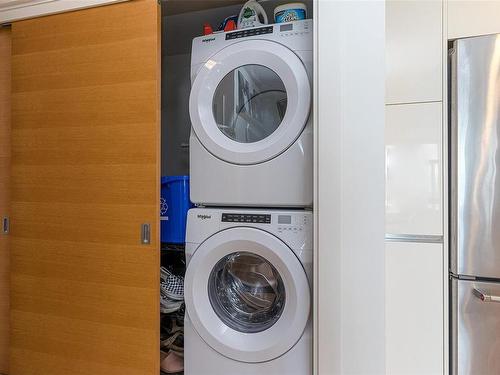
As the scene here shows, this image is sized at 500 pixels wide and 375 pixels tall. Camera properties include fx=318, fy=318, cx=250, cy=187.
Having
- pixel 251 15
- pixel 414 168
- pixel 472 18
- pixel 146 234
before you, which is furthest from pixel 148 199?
pixel 472 18

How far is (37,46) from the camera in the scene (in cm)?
150

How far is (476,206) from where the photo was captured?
53.4 inches

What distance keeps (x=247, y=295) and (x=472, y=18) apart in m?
1.57

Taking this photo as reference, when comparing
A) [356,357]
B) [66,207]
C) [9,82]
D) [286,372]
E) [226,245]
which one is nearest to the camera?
[356,357]

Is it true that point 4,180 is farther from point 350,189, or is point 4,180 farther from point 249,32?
point 350,189

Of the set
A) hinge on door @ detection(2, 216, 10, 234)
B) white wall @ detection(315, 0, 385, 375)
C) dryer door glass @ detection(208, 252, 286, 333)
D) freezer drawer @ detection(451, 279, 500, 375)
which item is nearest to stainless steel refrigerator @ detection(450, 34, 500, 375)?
freezer drawer @ detection(451, 279, 500, 375)

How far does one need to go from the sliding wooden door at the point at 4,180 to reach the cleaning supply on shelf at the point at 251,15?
3.92 feet

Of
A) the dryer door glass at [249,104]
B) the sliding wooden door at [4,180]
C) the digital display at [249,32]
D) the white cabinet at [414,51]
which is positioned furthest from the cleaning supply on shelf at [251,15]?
the sliding wooden door at [4,180]

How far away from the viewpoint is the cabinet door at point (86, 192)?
133 centimetres

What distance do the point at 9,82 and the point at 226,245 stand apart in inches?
54.6

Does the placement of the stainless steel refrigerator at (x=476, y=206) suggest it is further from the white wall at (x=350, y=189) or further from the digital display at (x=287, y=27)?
the digital display at (x=287, y=27)

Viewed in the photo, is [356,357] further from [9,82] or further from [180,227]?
[9,82]

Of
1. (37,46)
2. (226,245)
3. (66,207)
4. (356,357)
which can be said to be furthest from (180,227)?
(37,46)

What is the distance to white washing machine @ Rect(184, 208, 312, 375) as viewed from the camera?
1.21 meters
